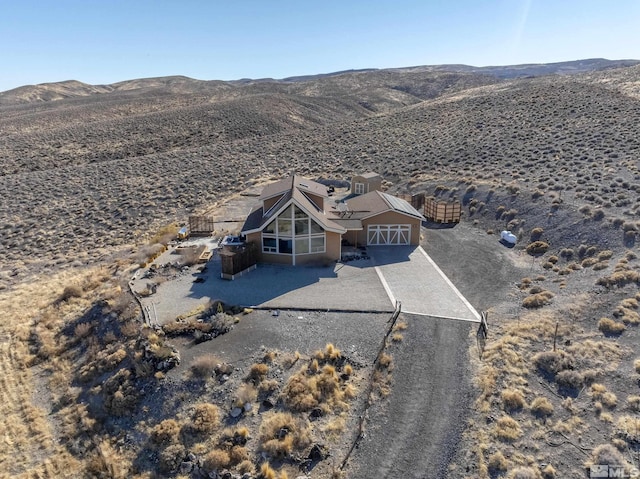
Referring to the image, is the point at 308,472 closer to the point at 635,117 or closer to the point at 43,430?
the point at 43,430

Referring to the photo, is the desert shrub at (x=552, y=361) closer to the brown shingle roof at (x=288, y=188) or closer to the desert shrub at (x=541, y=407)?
the desert shrub at (x=541, y=407)

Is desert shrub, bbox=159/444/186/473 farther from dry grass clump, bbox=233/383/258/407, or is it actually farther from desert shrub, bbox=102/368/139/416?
desert shrub, bbox=102/368/139/416

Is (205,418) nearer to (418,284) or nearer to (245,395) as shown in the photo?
(245,395)

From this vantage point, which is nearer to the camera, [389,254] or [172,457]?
[172,457]

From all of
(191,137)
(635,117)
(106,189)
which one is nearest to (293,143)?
(191,137)

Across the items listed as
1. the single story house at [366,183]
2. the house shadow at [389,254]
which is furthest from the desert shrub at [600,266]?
the single story house at [366,183]

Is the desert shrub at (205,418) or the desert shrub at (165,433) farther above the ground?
the desert shrub at (205,418)

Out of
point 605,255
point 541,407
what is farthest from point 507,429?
point 605,255
